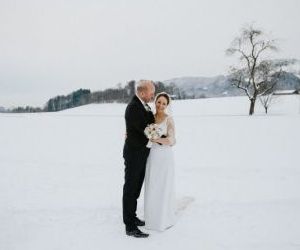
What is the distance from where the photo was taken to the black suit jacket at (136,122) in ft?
20.0

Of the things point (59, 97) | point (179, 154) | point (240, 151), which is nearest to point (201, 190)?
point (179, 154)

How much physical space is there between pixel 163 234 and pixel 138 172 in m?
1.03

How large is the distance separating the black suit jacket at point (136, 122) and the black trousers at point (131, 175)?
10 centimetres

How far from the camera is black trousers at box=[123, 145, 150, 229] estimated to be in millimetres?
6305

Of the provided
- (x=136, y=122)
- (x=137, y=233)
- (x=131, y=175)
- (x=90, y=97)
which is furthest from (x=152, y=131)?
(x=90, y=97)

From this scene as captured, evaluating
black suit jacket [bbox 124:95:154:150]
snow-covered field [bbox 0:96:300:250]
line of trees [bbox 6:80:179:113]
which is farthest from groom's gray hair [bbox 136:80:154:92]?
line of trees [bbox 6:80:179:113]

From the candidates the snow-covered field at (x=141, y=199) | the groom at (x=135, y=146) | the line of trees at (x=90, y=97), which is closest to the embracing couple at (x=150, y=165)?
the groom at (x=135, y=146)

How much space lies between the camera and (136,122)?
610 centimetres

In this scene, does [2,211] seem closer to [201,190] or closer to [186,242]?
[186,242]

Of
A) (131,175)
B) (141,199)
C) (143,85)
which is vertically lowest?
(141,199)

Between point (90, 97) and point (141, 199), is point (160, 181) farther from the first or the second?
point (90, 97)

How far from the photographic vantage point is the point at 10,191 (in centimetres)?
896

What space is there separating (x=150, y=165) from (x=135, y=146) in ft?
1.51

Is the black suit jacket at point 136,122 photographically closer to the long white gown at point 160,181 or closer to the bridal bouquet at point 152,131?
the bridal bouquet at point 152,131
